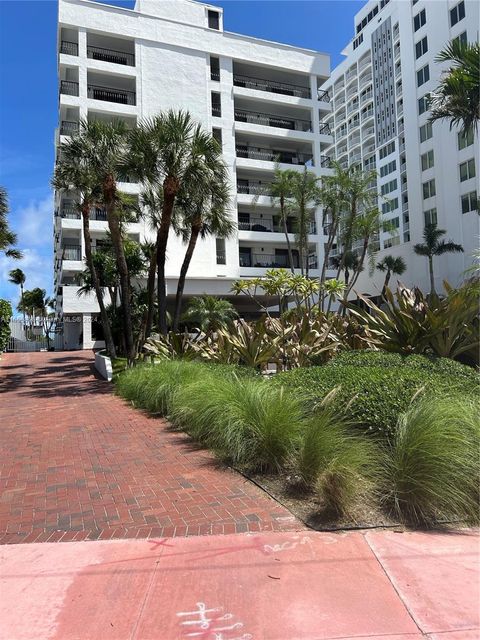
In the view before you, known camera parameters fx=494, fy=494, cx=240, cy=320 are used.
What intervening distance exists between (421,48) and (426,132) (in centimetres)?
738

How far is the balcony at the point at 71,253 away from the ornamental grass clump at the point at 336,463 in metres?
36.7

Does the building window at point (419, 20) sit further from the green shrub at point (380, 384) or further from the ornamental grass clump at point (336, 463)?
the ornamental grass clump at point (336, 463)

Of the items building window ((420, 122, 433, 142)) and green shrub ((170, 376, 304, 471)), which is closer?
green shrub ((170, 376, 304, 471))

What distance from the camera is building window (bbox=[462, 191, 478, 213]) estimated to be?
39366mm

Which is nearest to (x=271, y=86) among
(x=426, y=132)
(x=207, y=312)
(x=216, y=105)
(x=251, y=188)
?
(x=216, y=105)

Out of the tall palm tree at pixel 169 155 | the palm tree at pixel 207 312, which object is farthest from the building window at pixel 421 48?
the tall palm tree at pixel 169 155

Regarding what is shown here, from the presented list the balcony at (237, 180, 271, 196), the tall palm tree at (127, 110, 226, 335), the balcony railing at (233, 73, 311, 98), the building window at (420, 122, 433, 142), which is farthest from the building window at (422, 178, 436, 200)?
the tall palm tree at (127, 110, 226, 335)

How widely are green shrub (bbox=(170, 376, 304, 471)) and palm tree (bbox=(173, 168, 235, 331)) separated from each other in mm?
12261

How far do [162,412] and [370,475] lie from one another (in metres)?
5.92

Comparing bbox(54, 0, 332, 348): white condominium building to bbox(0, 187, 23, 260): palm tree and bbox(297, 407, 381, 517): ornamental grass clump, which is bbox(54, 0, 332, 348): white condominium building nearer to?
bbox(0, 187, 23, 260): palm tree

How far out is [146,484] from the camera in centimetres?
556

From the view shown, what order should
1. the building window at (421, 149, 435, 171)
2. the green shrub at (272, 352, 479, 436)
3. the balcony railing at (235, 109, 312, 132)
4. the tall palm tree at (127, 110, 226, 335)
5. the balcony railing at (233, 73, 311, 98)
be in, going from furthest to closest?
1. the balcony railing at (233, 73, 311, 98)
2. the balcony railing at (235, 109, 312, 132)
3. the building window at (421, 149, 435, 171)
4. the tall palm tree at (127, 110, 226, 335)
5. the green shrub at (272, 352, 479, 436)

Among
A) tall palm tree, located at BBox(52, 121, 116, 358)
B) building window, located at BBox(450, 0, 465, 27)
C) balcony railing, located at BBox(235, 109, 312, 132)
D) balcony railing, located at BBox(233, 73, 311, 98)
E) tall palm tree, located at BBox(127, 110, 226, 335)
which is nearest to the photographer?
tall palm tree, located at BBox(127, 110, 226, 335)

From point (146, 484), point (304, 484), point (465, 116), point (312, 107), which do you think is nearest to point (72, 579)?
point (146, 484)
